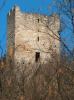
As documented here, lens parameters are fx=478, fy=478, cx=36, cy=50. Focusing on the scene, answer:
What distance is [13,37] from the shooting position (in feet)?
153

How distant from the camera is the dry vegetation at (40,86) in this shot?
23.5ft

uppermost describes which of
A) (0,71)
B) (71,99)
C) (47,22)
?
(47,22)

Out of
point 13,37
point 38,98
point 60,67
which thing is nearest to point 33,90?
point 38,98

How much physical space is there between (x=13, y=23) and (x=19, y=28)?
92cm

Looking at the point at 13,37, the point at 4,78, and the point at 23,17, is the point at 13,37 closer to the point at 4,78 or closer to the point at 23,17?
the point at 23,17

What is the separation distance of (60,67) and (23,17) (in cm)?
4198

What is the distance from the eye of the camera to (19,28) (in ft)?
157

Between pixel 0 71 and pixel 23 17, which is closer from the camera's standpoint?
pixel 0 71

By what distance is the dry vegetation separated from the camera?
7.17 m

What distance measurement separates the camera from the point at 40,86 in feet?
31.0

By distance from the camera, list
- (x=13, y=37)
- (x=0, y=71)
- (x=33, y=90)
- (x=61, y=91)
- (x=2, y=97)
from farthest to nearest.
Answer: (x=13, y=37) < (x=33, y=90) < (x=61, y=91) < (x=2, y=97) < (x=0, y=71)

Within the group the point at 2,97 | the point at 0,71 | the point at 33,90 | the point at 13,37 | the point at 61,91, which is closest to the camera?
the point at 0,71

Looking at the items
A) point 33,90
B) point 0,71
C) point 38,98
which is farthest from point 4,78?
point 33,90

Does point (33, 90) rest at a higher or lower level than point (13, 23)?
lower
